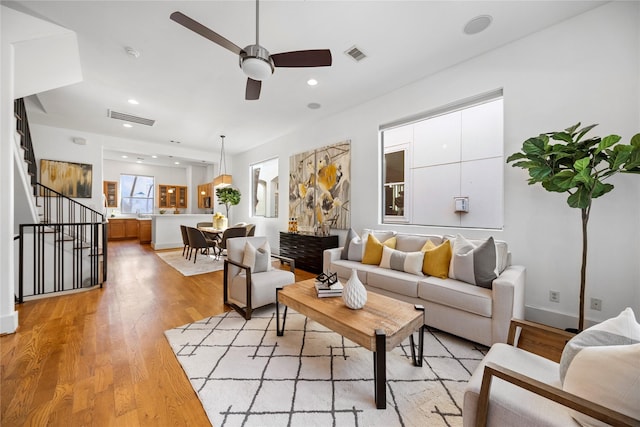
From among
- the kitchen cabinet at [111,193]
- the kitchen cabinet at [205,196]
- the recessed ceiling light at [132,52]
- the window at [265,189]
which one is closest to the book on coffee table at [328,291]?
the recessed ceiling light at [132,52]

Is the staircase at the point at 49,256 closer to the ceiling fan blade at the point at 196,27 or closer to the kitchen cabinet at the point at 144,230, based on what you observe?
the ceiling fan blade at the point at 196,27

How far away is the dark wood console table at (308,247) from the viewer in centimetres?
443

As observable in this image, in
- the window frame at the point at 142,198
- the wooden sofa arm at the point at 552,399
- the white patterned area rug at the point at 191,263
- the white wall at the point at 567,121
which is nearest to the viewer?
the wooden sofa arm at the point at 552,399

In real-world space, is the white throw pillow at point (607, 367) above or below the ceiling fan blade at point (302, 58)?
below

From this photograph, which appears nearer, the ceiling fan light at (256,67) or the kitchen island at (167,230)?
the ceiling fan light at (256,67)

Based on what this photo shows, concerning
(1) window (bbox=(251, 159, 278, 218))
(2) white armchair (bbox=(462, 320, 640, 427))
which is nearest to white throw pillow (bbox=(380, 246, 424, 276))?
(2) white armchair (bbox=(462, 320, 640, 427))

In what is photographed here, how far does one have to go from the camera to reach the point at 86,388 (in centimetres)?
167

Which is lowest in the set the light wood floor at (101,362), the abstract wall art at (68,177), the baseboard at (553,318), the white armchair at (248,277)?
the light wood floor at (101,362)

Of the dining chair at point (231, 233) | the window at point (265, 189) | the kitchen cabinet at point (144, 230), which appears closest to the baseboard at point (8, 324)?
the dining chair at point (231, 233)

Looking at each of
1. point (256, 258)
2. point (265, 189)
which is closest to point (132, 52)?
point (256, 258)

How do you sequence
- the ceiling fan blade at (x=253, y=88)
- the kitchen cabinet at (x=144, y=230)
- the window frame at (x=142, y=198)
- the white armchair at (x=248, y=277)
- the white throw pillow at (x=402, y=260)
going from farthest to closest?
the window frame at (x=142, y=198)
the kitchen cabinet at (x=144, y=230)
the white throw pillow at (x=402, y=260)
the white armchair at (x=248, y=277)
the ceiling fan blade at (x=253, y=88)

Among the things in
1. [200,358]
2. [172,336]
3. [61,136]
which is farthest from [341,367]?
[61,136]

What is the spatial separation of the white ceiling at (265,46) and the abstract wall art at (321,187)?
833 millimetres

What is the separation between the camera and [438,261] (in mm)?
2715
